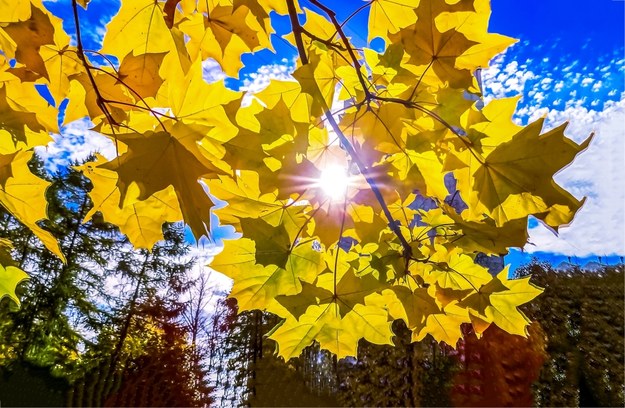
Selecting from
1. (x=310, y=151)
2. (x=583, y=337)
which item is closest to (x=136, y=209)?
(x=310, y=151)

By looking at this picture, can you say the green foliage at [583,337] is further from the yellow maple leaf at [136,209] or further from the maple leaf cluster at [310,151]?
the yellow maple leaf at [136,209]

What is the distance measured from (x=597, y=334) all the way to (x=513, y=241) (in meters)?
4.38

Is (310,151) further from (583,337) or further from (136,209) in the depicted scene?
(583,337)

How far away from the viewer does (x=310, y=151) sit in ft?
1.23

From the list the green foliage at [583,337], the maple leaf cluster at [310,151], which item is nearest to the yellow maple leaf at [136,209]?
the maple leaf cluster at [310,151]

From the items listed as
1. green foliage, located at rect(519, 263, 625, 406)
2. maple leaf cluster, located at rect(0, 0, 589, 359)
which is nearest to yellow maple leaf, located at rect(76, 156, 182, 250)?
maple leaf cluster, located at rect(0, 0, 589, 359)

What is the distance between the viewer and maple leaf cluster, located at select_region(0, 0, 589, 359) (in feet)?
0.89

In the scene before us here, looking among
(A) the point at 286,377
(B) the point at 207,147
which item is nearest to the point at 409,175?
(B) the point at 207,147

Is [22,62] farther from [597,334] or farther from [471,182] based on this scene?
[597,334]

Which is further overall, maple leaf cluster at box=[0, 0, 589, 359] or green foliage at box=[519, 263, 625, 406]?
green foliage at box=[519, 263, 625, 406]

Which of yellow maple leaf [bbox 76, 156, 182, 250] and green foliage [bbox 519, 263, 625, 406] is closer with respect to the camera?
yellow maple leaf [bbox 76, 156, 182, 250]

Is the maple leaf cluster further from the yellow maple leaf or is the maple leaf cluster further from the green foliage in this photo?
the green foliage

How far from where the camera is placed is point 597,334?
149 inches

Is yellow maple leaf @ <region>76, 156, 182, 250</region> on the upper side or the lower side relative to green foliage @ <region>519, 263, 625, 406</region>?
lower
